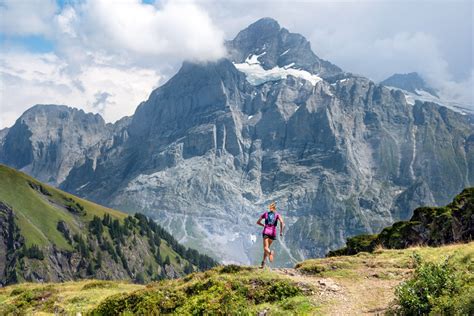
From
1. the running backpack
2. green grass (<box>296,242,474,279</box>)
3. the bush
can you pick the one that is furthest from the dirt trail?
the running backpack

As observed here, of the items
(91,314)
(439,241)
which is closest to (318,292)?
(91,314)

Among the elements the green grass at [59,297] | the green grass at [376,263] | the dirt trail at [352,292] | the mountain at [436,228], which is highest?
the mountain at [436,228]

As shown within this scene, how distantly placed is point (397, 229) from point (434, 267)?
200 ft

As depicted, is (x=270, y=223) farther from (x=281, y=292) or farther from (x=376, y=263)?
(x=376, y=263)

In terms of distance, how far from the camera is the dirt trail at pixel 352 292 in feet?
66.9

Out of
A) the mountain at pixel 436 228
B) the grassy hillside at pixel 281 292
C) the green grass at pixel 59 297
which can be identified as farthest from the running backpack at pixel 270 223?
the mountain at pixel 436 228

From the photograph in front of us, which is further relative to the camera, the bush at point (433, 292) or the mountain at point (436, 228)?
the mountain at point (436, 228)

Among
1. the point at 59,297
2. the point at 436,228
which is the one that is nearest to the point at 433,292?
the point at 59,297

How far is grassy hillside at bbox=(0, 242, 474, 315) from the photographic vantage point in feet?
68.5

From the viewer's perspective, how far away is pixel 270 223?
29062 mm

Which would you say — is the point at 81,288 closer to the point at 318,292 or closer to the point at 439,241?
the point at 318,292

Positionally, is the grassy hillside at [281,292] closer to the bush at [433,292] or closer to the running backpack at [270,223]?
the bush at [433,292]

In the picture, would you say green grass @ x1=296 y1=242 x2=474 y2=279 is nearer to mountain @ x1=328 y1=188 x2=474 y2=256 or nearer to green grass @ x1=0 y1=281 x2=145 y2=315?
green grass @ x1=0 y1=281 x2=145 y2=315

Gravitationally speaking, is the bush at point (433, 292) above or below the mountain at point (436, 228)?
below
